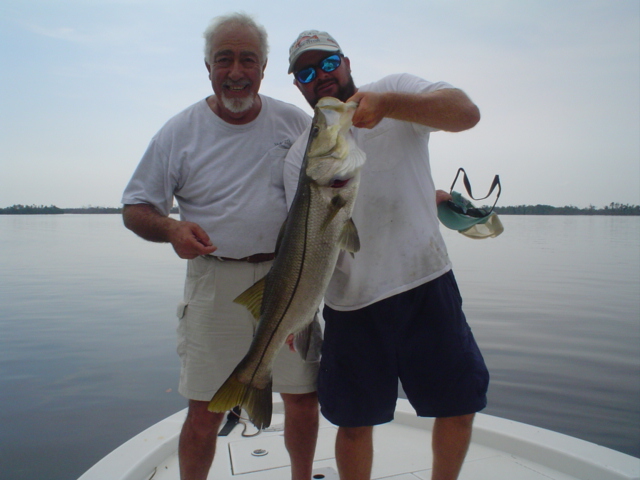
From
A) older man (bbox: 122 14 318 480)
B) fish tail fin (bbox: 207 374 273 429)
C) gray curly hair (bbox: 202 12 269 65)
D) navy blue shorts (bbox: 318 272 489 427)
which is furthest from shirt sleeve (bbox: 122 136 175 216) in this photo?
navy blue shorts (bbox: 318 272 489 427)

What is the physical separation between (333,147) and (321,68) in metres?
0.94

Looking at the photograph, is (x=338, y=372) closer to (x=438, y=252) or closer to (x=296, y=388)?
(x=296, y=388)

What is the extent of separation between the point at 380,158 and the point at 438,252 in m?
0.64

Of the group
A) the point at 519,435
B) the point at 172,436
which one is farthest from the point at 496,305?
the point at 172,436

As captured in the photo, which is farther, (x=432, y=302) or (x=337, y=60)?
(x=337, y=60)

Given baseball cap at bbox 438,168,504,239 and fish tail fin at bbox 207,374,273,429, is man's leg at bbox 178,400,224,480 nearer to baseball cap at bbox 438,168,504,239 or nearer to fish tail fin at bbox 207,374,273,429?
fish tail fin at bbox 207,374,273,429

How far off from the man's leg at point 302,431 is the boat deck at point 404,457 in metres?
0.40

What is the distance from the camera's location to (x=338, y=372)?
293cm

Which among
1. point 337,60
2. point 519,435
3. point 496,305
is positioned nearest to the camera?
point 337,60

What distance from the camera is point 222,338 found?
3.33 metres

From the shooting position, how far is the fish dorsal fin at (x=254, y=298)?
2.81m

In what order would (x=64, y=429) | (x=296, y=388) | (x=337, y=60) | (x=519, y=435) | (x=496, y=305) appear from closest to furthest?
(x=337, y=60), (x=296, y=388), (x=519, y=435), (x=64, y=429), (x=496, y=305)

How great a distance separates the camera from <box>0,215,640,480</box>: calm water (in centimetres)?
663

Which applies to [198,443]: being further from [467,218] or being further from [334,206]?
[467,218]
